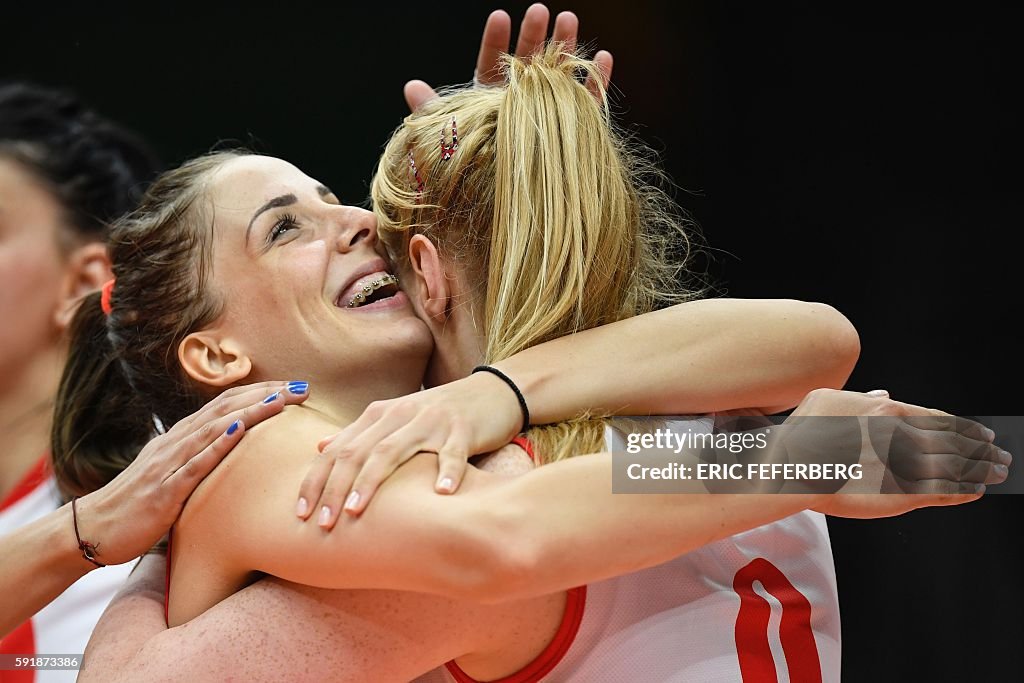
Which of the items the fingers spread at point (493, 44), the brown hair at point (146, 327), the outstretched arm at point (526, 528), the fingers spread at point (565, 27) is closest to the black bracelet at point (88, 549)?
the brown hair at point (146, 327)

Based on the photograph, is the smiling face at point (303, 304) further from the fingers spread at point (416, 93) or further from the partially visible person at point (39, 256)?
the partially visible person at point (39, 256)

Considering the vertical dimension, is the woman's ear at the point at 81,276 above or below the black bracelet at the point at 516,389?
below

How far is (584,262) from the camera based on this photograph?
1.76m

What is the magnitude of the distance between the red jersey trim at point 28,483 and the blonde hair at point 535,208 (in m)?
1.65

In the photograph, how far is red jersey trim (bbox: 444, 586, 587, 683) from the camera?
1556 mm

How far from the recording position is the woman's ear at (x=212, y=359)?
6.59 ft

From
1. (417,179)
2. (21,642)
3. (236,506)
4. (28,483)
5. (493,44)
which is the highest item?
(493,44)

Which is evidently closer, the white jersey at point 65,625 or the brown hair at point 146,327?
the brown hair at point 146,327

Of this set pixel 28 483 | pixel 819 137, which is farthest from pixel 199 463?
pixel 819 137

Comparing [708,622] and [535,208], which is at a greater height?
[535,208]

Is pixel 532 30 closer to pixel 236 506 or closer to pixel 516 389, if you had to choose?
pixel 516 389

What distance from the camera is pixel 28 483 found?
3090 mm

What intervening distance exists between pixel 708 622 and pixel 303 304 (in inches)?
36.1

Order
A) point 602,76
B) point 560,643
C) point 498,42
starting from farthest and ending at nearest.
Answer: point 498,42 → point 602,76 → point 560,643
